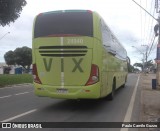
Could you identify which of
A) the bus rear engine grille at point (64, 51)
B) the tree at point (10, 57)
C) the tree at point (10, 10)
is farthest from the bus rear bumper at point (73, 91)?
the tree at point (10, 57)

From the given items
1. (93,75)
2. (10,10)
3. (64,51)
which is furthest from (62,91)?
(10,10)

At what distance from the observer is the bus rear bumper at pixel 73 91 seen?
12.0 m

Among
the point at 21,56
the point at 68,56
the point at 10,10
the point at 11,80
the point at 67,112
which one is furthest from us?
the point at 21,56

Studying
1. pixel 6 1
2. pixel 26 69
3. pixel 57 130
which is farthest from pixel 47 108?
pixel 26 69

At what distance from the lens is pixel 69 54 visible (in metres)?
12.1

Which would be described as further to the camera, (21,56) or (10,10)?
(21,56)

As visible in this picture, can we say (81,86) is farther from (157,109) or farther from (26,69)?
(26,69)

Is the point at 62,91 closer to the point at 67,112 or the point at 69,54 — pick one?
the point at 67,112

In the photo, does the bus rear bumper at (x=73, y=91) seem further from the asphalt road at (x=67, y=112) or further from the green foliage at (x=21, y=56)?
the green foliage at (x=21, y=56)

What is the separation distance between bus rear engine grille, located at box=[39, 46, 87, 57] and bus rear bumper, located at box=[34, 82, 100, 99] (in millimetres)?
1147

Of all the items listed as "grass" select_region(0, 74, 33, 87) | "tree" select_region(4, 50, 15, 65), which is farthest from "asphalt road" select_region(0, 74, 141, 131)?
"tree" select_region(4, 50, 15, 65)

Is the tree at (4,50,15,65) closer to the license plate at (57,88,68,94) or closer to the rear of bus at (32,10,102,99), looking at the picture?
the rear of bus at (32,10,102,99)

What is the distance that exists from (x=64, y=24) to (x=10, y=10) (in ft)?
49.0

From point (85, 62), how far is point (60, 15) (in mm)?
1995
